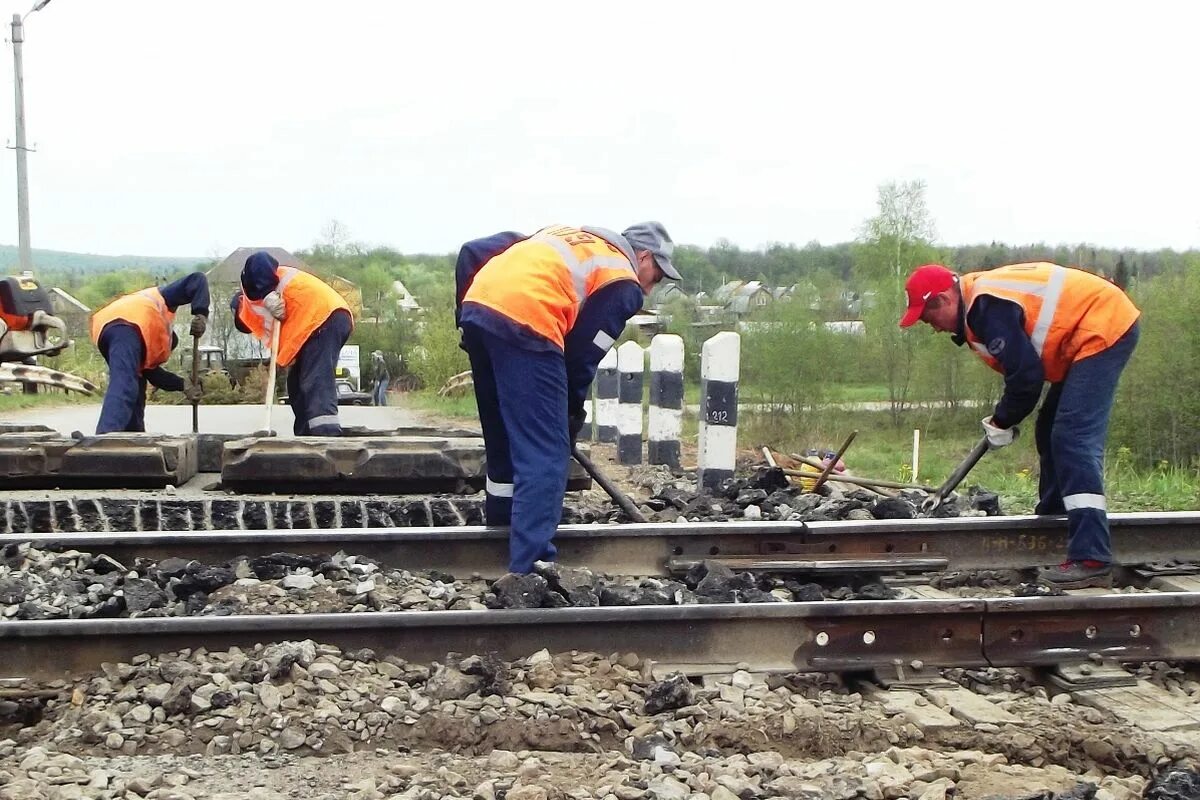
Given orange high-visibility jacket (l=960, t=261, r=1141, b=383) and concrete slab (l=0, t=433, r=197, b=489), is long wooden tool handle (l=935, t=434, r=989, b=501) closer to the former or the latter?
orange high-visibility jacket (l=960, t=261, r=1141, b=383)

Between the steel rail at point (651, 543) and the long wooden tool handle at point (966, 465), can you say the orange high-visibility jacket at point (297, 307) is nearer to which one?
the steel rail at point (651, 543)

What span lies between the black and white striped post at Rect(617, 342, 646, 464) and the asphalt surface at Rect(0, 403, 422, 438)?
4.80 m

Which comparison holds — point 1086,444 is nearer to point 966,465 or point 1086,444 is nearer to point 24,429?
point 966,465

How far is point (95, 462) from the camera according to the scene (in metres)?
6.70

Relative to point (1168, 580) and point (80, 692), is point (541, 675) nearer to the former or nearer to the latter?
point (80, 692)

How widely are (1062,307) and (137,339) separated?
21.3ft

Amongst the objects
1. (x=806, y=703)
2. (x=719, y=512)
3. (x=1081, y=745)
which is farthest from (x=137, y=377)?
(x=1081, y=745)

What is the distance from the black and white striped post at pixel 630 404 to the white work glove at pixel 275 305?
139 inches

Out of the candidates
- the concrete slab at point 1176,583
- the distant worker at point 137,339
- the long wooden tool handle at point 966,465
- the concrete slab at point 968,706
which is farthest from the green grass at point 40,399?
the concrete slab at point 968,706

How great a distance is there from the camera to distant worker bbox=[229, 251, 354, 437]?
8.39 metres

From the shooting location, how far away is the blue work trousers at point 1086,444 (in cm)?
555

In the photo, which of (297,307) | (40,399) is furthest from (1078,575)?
(40,399)

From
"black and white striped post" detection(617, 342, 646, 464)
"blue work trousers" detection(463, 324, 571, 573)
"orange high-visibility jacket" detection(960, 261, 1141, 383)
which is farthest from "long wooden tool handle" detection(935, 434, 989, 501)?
"black and white striped post" detection(617, 342, 646, 464)

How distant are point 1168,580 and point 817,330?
12823 mm
